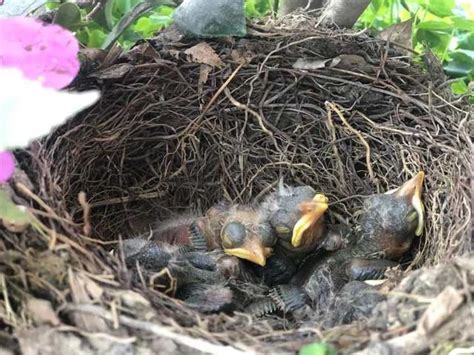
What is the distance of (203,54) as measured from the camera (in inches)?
49.5

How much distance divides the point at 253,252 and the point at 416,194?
29 cm

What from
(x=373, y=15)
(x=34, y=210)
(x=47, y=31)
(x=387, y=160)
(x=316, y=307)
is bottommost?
(x=316, y=307)

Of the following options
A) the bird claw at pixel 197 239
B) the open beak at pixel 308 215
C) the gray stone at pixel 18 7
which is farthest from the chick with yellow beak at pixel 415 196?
the gray stone at pixel 18 7

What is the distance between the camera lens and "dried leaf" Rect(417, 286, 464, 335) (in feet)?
2.16

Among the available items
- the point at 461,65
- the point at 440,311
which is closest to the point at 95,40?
the point at 461,65

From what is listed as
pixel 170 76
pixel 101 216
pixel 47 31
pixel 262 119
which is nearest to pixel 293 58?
pixel 262 119

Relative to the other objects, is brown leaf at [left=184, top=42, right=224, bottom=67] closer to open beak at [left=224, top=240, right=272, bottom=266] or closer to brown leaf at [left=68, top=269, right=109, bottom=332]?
open beak at [left=224, top=240, right=272, bottom=266]

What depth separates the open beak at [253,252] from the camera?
114cm

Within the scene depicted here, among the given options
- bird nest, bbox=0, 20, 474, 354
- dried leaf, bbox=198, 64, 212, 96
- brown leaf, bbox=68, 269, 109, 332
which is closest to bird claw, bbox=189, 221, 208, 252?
bird nest, bbox=0, 20, 474, 354

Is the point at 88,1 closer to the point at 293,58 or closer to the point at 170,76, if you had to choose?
the point at 170,76

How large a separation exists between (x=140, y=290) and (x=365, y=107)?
2.21ft

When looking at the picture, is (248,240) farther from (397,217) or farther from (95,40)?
(95,40)

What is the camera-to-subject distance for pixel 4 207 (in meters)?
0.67

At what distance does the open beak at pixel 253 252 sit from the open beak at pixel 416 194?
25 cm
